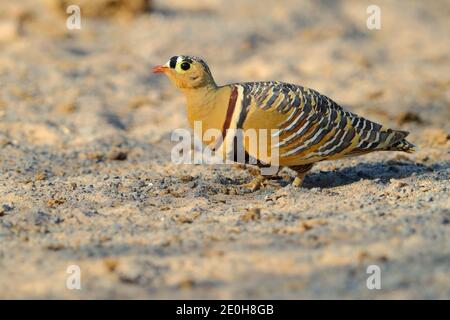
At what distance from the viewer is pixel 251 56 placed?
11273 millimetres

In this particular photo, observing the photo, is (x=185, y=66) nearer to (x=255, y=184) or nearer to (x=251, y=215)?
(x=255, y=184)

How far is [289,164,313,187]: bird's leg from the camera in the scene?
238 inches

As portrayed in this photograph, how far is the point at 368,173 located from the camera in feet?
21.7

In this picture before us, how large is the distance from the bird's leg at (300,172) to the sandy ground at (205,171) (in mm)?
124

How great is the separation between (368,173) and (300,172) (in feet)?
2.72

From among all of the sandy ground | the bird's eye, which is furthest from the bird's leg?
the bird's eye

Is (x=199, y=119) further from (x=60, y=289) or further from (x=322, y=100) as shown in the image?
(x=60, y=289)

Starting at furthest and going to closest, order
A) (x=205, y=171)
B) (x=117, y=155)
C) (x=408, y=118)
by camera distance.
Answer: (x=408, y=118), (x=117, y=155), (x=205, y=171)

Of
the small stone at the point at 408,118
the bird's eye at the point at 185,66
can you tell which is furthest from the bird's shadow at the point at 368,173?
the small stone at the point at 408,118

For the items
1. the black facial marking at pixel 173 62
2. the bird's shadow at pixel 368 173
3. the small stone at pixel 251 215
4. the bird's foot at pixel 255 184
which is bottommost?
the small stone at pixel 251 215

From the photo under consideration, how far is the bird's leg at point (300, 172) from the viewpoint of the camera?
6.04 metres

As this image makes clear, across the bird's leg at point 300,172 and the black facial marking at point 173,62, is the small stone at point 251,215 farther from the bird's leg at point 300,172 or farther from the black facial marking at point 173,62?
the black facial marking at point 173,62

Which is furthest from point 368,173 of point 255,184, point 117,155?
point 117,155
